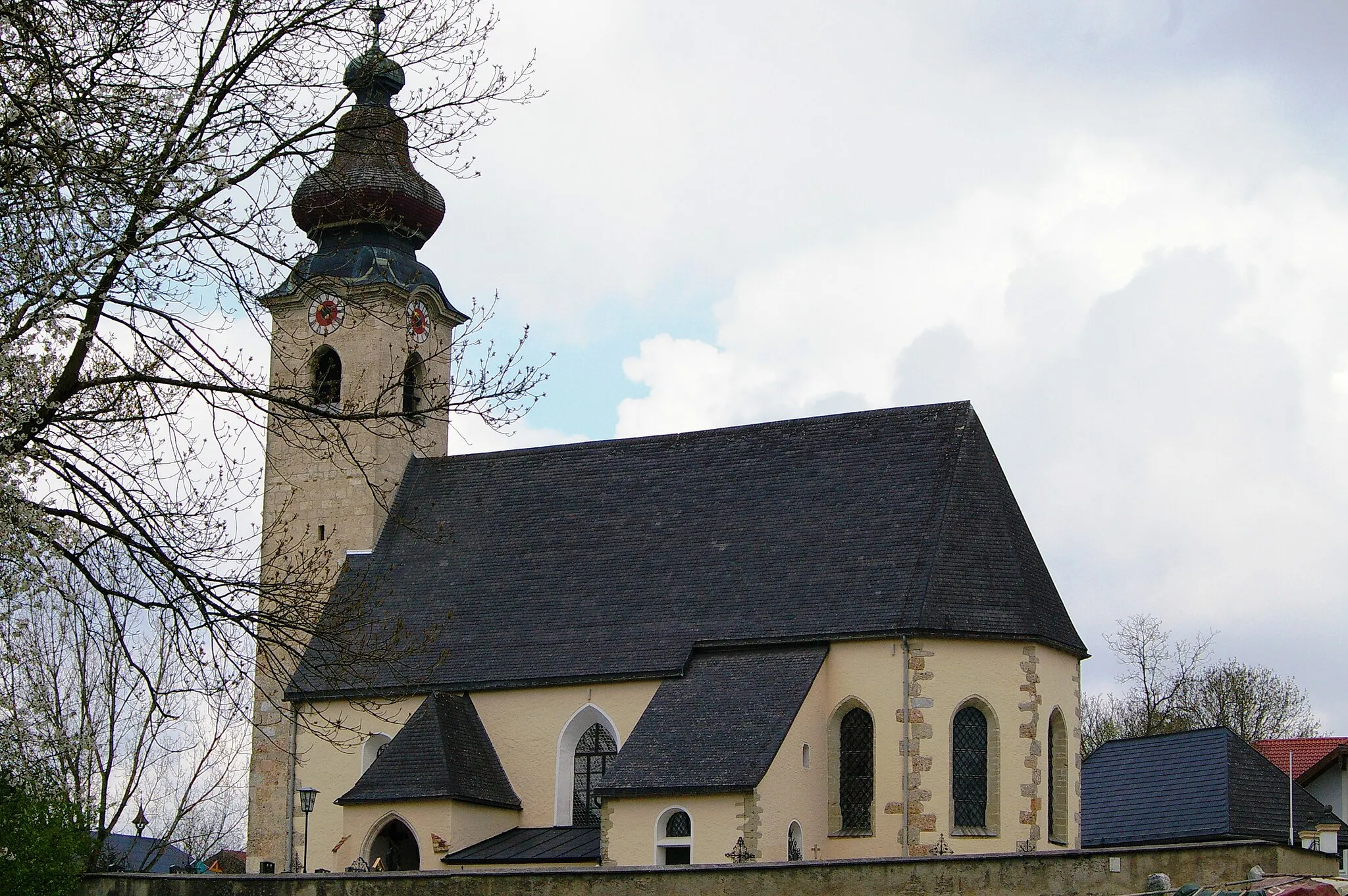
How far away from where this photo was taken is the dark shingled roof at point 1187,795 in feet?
120

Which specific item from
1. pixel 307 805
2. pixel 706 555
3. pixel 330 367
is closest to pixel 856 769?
pixel 706 555

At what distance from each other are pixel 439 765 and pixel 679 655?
435 cm

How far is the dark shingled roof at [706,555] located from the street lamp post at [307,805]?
1728 mm

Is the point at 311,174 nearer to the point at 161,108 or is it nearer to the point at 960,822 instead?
the point at 161,108

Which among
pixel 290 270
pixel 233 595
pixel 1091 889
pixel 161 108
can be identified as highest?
pixel 161 108

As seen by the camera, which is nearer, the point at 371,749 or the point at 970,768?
the point at 970,768

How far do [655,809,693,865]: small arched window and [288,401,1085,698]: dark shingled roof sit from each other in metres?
3.08

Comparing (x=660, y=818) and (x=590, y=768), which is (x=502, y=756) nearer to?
(x=590, y=768)

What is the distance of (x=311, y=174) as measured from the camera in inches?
→ 550

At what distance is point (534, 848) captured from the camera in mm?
28953

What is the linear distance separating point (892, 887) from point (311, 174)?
10323mm

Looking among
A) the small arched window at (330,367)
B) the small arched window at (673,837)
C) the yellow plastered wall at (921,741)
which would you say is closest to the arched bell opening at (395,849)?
the small arched window at (673,837)

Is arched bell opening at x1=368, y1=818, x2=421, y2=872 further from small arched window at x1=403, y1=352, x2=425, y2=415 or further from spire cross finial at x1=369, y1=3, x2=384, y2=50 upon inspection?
spire cross finial at x1=369, y1=3, x2=384, y2=50

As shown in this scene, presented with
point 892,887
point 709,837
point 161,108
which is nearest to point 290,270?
point 161,108
